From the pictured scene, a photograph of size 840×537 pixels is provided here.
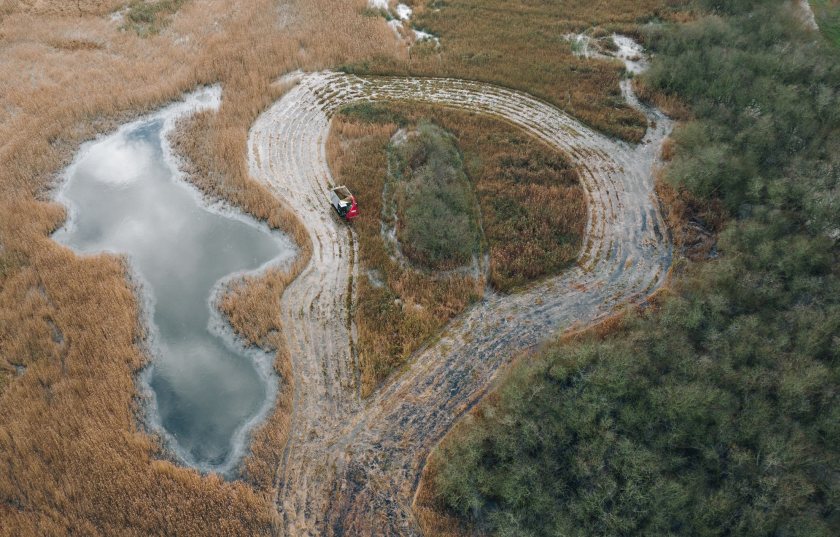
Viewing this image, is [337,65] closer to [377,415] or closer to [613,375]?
[377,415]

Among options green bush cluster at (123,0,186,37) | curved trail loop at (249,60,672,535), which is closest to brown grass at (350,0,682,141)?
curved trail loop at (249,60,672,535)

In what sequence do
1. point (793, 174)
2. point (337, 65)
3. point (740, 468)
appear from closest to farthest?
point (740, 468) → point (793, 174) → point (337, 65)

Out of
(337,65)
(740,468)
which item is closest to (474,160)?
(337,65)

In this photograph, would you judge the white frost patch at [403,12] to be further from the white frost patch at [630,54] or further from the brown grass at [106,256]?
the white frost patch at [630,54]

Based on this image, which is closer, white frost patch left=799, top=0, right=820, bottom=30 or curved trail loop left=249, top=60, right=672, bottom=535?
curved trail loop left=249, top=60, right=672, bottom=535

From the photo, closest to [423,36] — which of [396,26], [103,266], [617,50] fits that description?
[396,26]

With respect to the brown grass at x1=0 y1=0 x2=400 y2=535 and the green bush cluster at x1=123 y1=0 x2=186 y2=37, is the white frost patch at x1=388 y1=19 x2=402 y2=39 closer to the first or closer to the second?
the brown grass at x1=0 y1=0 x2=400 y2=535
